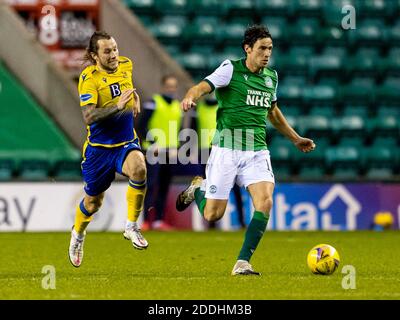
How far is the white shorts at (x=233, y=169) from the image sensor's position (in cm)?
827

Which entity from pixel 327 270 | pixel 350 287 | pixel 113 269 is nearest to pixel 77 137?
pixel 113 269

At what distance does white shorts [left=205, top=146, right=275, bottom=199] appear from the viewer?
27.1 feet

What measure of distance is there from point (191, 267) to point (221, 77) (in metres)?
1.69

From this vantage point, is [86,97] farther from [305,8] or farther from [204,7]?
[305,8]

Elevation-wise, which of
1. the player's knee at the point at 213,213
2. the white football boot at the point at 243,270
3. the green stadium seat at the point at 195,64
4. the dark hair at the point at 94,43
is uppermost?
the green stadium seat at the point at 195,64

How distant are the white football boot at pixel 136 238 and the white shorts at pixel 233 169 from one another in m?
0.63

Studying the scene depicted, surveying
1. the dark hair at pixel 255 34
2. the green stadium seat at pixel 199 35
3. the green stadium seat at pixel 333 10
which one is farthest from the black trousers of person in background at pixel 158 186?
the dark hair at pixel 255 34

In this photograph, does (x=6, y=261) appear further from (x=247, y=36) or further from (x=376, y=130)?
(x=376, y=130)

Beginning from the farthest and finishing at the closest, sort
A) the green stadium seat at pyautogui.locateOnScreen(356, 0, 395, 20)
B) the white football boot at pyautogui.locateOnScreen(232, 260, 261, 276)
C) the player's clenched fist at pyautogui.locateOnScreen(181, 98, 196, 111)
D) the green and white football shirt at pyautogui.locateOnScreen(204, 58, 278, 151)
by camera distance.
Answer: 1. the green stadium seat at pyautogui.locateOnScreen(356, 0, 395, 20)
2. the green and white football shirt at pyautogui.locateOnScreen(204, 58, 278, 151)
3. the white football boot at pyautogui.locateOnScreen(232, 260, 261, 276)
4. the player's clenched fist at pyautogui.locateOnScreen(181, 98, 196, 111)

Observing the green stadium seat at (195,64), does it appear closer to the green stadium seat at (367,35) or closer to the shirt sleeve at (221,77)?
the green stadium seat at (367,35)

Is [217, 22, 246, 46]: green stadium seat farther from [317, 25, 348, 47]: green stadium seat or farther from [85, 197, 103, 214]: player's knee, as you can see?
[85, 197, 103, 214]: player's knee

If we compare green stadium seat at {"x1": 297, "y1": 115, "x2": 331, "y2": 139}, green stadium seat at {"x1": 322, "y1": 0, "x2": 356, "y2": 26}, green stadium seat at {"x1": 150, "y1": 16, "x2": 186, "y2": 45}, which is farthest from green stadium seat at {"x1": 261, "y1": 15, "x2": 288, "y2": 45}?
green stadium seat at {"x1": 297, "y1": 115, "x2": 331, "y2": 139}

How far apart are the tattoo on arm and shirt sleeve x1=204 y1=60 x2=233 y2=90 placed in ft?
2.58

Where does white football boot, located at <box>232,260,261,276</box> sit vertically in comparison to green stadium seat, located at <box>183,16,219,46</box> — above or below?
below
